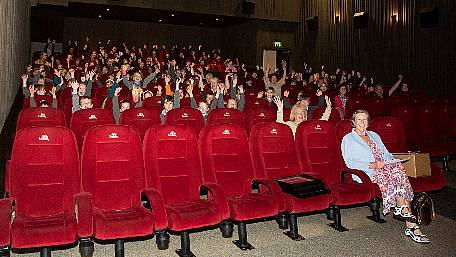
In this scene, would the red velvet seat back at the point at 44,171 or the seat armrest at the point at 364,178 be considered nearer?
the red velvet seat back at the point at 44,171

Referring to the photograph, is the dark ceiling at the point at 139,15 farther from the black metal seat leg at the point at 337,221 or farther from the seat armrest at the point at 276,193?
the seat armrest at the point at 276,193

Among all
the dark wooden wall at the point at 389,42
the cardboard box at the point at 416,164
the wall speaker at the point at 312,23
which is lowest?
the cardboard box at the point at 416,164

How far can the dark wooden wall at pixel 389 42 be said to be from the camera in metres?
12.2

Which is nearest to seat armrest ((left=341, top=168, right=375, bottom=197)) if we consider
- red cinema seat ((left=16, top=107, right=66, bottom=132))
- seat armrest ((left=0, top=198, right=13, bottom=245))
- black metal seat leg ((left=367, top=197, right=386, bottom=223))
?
black metal seat leg ((left=367, top=197, right=386, bottom=223))

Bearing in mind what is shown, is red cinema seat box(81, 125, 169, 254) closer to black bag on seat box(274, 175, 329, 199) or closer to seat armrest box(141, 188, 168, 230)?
seat armrest box(141, 188, 168, 230)

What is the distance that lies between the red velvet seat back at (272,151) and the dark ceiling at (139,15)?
45.2ft

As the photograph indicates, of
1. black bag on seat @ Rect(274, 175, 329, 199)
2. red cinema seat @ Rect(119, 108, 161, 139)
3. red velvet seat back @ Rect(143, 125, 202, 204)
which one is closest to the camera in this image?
red velvet seat back @ Rect(143, 125, 202, 204)

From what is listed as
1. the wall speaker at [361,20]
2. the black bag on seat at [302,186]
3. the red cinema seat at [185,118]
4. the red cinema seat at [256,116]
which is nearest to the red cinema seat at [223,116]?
the red cinema seat at [185,118]

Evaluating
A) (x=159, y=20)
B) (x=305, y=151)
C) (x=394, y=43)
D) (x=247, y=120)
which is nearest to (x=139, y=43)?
(x=159, y=20)

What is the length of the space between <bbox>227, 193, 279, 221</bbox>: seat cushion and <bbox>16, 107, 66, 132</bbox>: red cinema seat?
7.46 feet

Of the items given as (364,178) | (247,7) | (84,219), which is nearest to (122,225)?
(84,219)

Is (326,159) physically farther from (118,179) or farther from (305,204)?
(118,179)

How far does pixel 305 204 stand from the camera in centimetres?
368

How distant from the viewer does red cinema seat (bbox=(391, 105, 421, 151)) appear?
6606mm
